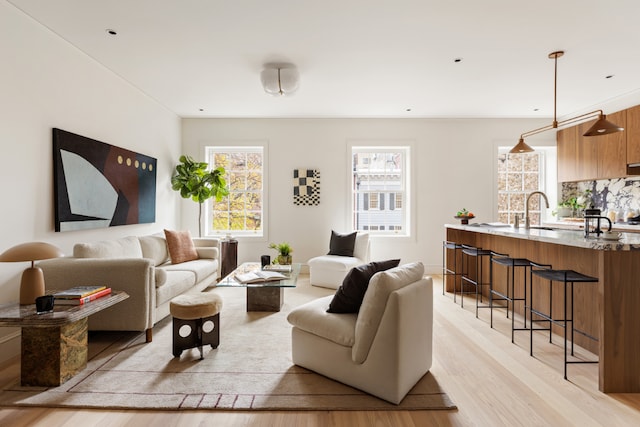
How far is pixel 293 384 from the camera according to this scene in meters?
2.12

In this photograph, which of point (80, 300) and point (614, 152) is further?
point (614, 152)

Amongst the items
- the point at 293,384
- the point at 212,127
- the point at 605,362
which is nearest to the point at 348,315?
the point at 293,384

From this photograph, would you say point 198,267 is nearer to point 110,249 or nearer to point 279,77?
point 110,249

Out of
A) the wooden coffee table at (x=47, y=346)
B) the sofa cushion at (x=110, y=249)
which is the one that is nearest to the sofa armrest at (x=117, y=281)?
the sofa cushion at (x=110, y=249)

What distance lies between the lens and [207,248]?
4.58 meters

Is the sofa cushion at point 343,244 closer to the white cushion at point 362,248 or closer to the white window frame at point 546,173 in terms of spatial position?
the white cushion at point 362,248

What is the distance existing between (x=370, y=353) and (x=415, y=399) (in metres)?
0.41

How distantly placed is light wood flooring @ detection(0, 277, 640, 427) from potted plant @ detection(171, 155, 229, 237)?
3.07m

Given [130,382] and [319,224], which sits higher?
[319,224]

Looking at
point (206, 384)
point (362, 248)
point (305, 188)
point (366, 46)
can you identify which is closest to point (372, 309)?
point (206, 384)

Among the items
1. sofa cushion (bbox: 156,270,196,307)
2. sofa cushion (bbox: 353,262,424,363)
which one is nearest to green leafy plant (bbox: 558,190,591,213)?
sofa cushion (bbox: 353,262,424,363)

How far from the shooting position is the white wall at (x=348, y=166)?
5648 millimetres

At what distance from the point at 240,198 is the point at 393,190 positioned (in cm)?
280

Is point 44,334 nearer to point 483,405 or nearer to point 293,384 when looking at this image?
point 293,384
